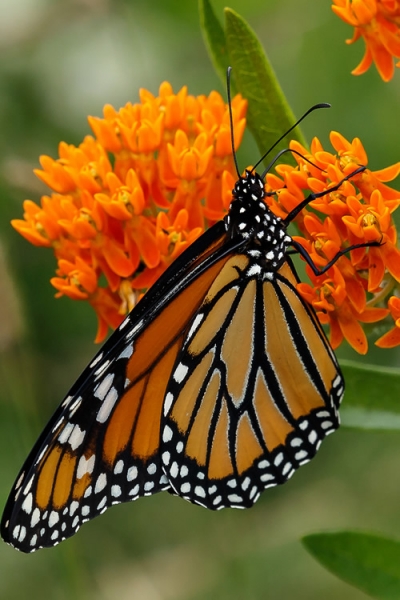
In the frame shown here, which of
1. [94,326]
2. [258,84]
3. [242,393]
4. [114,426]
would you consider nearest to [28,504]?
[114,426]

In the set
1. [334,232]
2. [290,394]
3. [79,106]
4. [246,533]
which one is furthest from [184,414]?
[79,106]

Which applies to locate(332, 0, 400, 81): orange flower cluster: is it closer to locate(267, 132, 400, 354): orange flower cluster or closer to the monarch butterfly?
locate(267, 132, 400, 354): orange flower cluster

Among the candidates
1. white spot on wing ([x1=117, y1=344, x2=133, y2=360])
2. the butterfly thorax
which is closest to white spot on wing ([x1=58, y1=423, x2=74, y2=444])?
white spot on wing ([x1=117, y1=344, x2=133, y2=360])

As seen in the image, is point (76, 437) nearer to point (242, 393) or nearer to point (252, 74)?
point (242, 393)

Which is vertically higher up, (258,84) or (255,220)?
(258,84)

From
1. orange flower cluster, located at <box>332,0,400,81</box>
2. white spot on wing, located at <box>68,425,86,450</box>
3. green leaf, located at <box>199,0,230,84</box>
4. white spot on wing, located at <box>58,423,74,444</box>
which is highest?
green leaf, located at <box>199,0,230,84</box>
